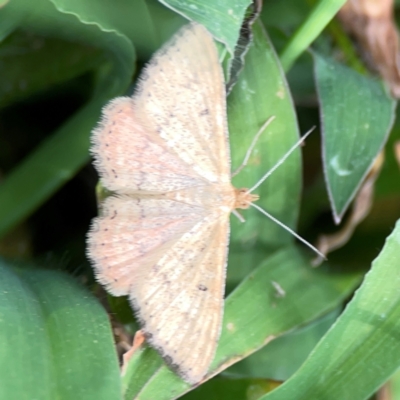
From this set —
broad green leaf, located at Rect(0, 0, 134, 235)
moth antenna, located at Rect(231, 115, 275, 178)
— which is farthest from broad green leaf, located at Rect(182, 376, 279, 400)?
broad green leaf, located at Rect(0, 0, 134, 235)

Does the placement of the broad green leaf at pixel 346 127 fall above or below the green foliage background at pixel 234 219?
above

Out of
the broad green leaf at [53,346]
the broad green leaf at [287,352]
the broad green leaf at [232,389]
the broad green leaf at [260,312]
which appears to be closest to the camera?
the broad green leaf at [53,346]

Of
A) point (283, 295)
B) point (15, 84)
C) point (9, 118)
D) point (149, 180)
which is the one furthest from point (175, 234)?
point (9, 118)

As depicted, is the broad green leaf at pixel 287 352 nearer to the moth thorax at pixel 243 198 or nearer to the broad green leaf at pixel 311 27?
the moth thorax at pixel 243 198

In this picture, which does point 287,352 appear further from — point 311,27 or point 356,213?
point 311,27

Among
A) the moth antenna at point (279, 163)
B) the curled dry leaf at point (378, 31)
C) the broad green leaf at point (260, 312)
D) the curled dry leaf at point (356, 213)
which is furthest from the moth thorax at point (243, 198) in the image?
the curled dry leaf at point (378, 31)

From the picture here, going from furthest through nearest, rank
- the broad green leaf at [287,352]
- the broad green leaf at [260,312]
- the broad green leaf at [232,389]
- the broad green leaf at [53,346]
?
the broad green leaf at [287,352] → the broad green leaf at [232,389] → the broad green leaf at [260,312] → the broad green leaf at [53,346]

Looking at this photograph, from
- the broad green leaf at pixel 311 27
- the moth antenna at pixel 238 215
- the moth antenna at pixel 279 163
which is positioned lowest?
the moth antenna at pixel 238 215
